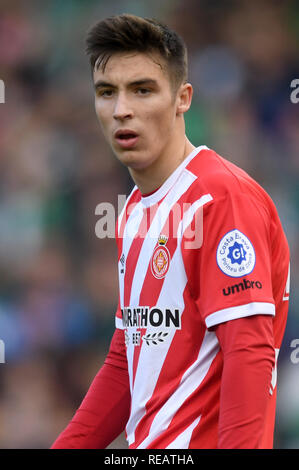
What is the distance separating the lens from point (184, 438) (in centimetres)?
234

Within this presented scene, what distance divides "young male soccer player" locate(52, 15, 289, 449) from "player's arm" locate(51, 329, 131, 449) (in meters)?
0.15

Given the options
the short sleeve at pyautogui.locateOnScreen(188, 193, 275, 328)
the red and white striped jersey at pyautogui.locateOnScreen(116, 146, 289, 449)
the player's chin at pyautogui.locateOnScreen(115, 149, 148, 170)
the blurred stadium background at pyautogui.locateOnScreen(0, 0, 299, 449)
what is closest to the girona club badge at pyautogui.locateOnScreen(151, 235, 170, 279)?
the red and white striped jersey at pyautogui.locateOnScreen(116, 146, 289, 449)

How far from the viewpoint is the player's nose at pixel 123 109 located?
2.45 metres

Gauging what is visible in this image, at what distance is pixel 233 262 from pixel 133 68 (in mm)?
725

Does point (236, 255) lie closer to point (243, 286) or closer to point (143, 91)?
point (243, 286)

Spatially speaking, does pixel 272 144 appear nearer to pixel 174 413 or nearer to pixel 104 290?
pixel 104 290

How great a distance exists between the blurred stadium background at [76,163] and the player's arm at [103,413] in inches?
119

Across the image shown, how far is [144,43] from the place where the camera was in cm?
247

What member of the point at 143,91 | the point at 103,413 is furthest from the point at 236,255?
the point at 103,413

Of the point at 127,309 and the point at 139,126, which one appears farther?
the point at 127,309

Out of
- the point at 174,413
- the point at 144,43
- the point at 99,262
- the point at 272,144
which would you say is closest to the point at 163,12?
the point at 272,144

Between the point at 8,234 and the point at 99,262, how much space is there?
2.64 ft

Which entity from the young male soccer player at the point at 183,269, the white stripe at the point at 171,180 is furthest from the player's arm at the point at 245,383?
the white stripe at the point at 171,180

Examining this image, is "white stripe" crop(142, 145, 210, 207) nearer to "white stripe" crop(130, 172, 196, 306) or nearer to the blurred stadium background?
"white stripe" crop(130, 172, 196, 306)
